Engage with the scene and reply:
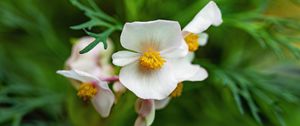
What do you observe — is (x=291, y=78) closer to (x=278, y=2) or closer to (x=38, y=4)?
(x=278, y=2)

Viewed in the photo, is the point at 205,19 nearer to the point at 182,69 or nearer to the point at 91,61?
the point at 182,69

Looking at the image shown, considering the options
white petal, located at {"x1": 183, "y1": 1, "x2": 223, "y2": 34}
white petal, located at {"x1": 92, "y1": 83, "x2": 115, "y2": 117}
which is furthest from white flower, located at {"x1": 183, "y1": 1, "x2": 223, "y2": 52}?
white petal, located at {"x1": 92, "y1": 83, "x2": 115, "y2": 117}

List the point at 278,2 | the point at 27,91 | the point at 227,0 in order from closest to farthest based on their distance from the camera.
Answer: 1. the point at 227,0
2. the point at 27,91
3. the point at 278,2

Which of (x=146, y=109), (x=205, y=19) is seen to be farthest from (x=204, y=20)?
(x=146, y=109)

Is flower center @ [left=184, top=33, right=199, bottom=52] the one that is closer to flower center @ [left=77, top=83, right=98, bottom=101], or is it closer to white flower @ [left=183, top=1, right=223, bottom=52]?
white flower @ [left=183, top=1, right=223, bottom=52]

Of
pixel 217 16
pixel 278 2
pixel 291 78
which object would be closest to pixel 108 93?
pixel 217 16

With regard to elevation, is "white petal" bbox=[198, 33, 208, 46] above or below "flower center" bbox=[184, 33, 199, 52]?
below

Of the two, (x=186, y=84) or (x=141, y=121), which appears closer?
(x=141, y=121)
